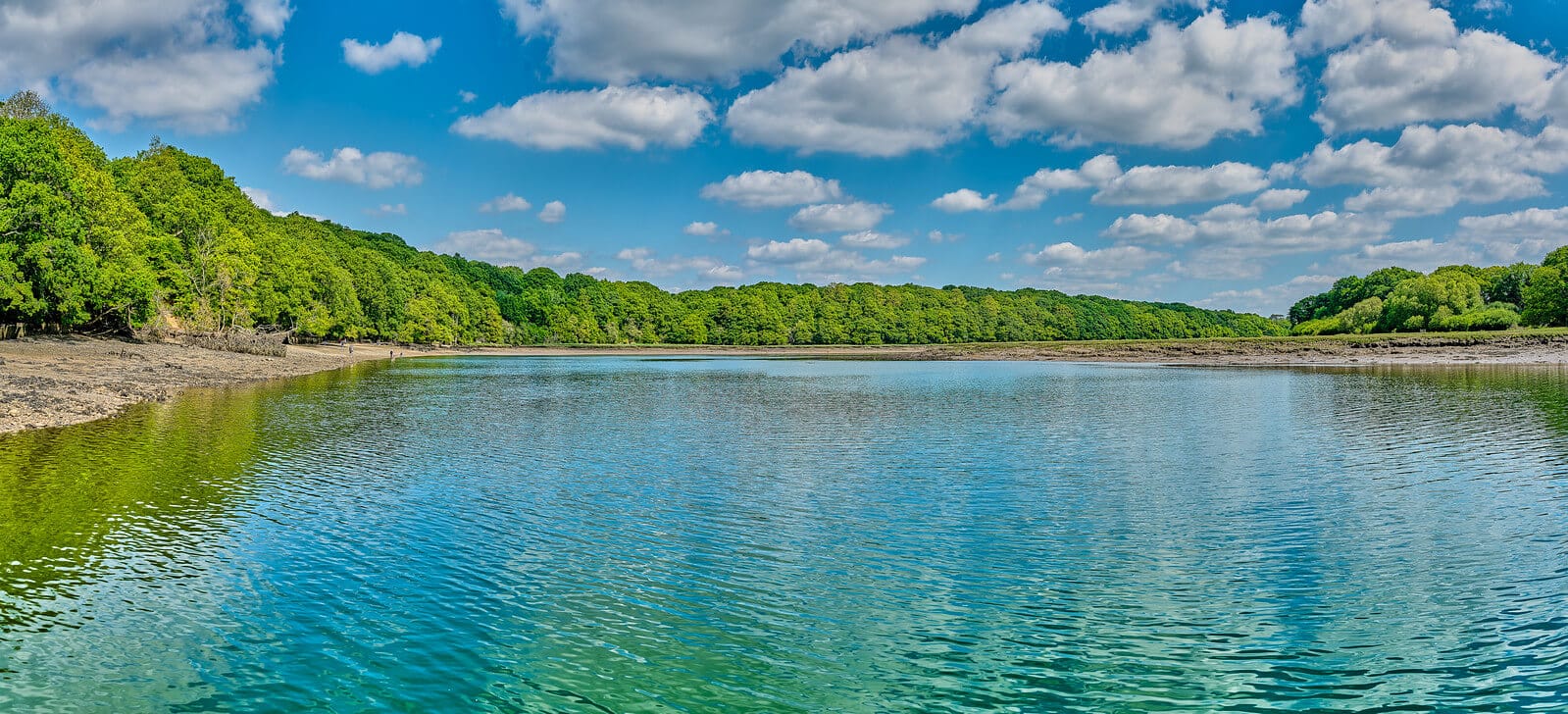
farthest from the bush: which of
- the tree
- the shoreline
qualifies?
the shoreline

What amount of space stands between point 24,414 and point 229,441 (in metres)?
7.47

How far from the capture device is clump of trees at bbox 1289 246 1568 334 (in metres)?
103

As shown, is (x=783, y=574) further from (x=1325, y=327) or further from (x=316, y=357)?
(x=1325, y=327)

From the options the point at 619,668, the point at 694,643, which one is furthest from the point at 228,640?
the point at 694,643

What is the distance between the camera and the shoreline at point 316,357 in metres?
32.0

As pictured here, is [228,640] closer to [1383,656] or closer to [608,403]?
[1383,656]

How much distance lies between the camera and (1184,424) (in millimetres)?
31453

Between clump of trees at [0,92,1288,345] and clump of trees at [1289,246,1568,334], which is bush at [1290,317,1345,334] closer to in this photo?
clump of trees at [1289,246,1568,334]

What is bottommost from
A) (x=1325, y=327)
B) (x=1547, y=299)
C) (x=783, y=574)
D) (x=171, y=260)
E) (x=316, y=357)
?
(x=783, y=574)

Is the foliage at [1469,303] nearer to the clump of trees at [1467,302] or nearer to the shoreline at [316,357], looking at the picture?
the clump of trees at [1467,302]

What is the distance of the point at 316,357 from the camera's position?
89.8 m

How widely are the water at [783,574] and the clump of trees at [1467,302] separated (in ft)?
337

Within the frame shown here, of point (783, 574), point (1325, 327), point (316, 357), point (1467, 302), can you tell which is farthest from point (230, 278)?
point (1325, 327)

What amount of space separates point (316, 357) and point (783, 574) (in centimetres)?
9146
